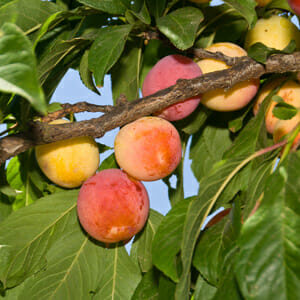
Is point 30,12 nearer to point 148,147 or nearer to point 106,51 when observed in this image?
point 106,51

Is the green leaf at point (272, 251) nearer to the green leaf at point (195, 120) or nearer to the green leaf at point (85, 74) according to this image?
the green leaf at point (195, 120)

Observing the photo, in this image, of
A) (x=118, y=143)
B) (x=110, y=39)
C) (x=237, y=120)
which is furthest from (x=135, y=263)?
(x=110, y=39)

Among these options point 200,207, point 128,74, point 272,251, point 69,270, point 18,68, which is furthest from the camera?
point 128,74

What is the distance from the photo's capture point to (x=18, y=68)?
0.37m

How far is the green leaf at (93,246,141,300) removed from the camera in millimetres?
997

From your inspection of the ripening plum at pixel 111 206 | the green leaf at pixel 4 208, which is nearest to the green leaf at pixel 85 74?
the ripening plum at pixel 111 206

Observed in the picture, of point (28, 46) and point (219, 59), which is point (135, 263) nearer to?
point (219, 59)

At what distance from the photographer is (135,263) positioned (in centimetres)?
104

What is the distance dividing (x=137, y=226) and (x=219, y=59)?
0.41 metres

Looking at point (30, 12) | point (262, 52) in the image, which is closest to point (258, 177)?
point (262, 52)

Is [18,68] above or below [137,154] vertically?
above

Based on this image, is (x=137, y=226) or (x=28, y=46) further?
(x=137, y=226)

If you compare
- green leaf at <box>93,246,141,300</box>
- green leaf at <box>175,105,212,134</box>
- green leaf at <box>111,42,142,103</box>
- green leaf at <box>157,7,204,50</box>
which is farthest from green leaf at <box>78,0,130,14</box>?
green leaf at <box>93,246,141,300</box>

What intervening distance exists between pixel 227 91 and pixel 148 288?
0.48m
